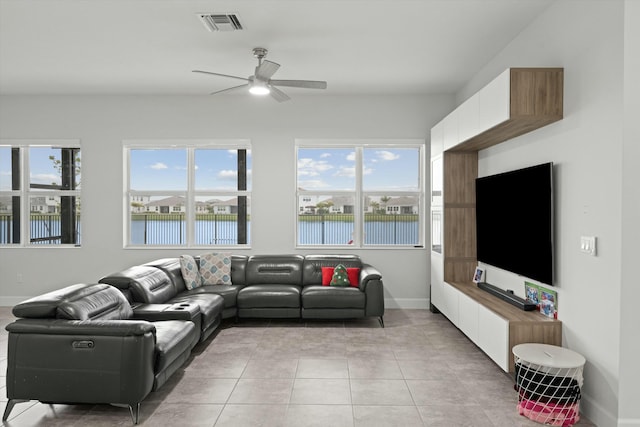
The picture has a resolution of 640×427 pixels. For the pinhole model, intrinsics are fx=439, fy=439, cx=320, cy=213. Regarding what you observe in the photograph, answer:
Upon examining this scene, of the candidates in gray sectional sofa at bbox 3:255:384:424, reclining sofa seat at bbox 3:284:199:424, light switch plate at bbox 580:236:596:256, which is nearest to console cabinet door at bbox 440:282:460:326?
light switch plate at bbox 580:236:596:256

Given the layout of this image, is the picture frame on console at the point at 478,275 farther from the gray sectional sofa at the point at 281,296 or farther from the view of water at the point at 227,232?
the view of water at the point at 227,232

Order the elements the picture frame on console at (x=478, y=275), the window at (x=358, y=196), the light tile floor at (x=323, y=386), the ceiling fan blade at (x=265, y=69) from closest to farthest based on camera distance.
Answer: the light tile floor at (x=323, y=386) → the ceiling fan blade at (x=265, y=69) → the picture frame on console at (x=478, y=275) → the window at (x=358, y=196)

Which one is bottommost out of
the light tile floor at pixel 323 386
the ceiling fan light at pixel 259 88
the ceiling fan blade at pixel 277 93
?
the light tile floor at pixel 323 386

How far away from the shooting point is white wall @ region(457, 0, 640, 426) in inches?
105

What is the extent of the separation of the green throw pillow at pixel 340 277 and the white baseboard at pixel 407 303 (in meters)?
0.95

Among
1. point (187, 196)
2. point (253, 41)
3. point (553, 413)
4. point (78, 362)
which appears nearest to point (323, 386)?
point (553, 413)

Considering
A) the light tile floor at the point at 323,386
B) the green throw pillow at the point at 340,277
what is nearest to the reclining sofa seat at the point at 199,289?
the light tile floor at the point at 323,386

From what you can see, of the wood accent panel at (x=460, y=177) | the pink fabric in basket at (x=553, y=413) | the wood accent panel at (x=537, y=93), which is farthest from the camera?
the wood accent panel at (x=460, y=177)

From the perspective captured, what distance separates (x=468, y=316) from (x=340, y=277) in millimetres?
1753

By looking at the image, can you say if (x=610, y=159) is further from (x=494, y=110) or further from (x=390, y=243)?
(x=390, y=243)

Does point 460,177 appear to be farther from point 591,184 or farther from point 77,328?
point 77,328

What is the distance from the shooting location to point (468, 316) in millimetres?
4332

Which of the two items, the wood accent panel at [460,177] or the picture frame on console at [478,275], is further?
the wood accent panel at [460,177]

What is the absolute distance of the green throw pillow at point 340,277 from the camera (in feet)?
18.3
